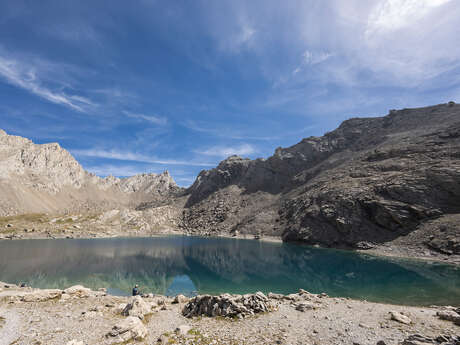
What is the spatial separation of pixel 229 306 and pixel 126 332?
7.52 meters

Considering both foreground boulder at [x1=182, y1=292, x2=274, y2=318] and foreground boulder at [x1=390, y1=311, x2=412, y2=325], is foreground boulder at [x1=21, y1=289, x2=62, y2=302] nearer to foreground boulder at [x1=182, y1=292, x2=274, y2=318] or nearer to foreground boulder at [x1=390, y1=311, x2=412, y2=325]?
foreground boulder at [x1=182, y1=292, x2=274, y2=318]

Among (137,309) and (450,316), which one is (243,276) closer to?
(137,309)

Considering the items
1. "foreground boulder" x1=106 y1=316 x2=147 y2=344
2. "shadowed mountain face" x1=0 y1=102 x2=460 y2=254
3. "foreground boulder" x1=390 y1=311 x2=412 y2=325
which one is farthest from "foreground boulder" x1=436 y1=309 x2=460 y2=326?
"shadowed mountain face" x1=0 y1=102 x2=460 y2=254

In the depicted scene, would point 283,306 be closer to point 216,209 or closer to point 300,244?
point 300,244

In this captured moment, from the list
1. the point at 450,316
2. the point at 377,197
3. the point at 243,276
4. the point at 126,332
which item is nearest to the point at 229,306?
the point at 126,332

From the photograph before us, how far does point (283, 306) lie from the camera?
1983 cm

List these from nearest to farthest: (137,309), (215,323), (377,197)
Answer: (215,323) → (137,309) → (377,197)

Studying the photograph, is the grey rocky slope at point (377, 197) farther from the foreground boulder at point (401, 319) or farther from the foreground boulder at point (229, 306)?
the foreground boulder at point (229, 306)

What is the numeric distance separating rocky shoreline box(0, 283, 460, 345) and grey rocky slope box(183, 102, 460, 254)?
61489 millimetres

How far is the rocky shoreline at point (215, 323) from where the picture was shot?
12.9 metres

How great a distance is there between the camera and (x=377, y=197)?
3383 inches

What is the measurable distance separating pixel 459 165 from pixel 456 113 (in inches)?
2831

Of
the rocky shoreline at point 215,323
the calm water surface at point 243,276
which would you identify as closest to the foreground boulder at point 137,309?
the rocky shoreline at point 215,323

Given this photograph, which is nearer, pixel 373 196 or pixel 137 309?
pixel 137 309
